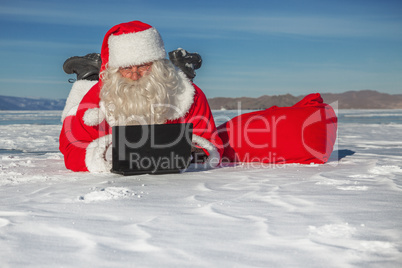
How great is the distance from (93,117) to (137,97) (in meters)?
0.41

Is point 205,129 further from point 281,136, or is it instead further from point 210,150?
point 281,136

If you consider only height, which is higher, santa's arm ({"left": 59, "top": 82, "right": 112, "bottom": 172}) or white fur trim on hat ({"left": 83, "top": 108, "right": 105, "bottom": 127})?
white fur trim on hat ({"left": 83, "top": 108, "right": 105, "bottom": 127})

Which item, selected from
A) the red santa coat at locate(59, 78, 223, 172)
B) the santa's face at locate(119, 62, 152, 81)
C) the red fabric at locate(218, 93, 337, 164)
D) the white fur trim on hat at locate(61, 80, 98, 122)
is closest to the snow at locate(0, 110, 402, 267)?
the red santa coat at locate(59, 78, 223, 172)

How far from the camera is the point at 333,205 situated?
218 cm

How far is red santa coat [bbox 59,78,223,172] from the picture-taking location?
3.29 m

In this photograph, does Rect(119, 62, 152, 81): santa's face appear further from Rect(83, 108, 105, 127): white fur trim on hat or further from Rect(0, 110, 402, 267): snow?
Rect(0, 110, 402, 267): snow

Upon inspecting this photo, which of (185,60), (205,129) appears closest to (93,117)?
(205,129)

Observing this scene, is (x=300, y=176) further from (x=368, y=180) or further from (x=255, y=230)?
(x=255, y=230)

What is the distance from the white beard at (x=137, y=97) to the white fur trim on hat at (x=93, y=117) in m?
0.06

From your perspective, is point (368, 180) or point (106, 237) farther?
point (368, 180)

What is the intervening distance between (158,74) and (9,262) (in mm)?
2164

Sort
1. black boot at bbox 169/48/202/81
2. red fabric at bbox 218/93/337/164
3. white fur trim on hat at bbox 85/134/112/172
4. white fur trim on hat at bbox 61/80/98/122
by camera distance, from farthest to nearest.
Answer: black boot at bbox 169/48/202/81, white fur trim on hat at bbox 61/80/98/122, red fabric at bbox 218/93/337/164, white fur trim on hat at bbox 85/134/112/172

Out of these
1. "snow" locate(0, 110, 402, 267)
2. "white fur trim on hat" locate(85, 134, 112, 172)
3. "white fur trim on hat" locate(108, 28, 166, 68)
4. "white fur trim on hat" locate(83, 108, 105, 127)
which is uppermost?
"white fur trim on hat" locate(108, 28, 166, 68)

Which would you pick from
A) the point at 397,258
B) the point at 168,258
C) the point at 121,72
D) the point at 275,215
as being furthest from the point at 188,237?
the point at 121,72
